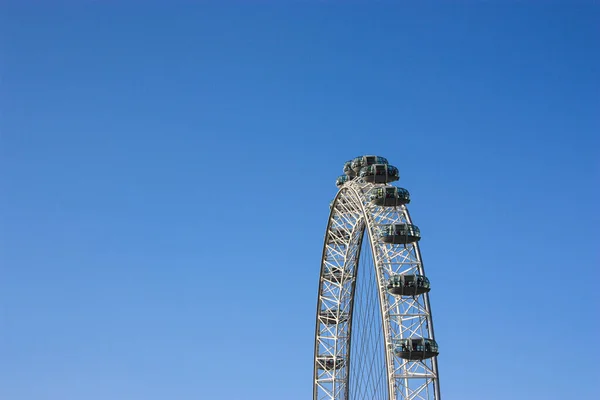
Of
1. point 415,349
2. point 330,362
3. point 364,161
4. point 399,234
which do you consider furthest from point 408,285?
point 330,362

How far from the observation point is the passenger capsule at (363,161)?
87375 millimetres

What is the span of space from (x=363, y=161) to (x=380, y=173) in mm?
5162

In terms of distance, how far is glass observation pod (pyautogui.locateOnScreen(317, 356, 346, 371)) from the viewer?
97625mm

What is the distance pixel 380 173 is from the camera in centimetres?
8500

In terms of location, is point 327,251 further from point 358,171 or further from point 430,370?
point 430,370

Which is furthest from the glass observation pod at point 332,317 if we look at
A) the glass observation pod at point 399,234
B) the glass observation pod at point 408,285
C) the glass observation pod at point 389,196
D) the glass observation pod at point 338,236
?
the glass observation pod at point 408,285

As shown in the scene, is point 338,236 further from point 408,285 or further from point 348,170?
point 408,285

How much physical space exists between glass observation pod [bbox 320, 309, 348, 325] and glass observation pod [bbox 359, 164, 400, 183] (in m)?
18.7

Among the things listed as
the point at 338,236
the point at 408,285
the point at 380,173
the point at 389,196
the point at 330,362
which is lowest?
the point at 408,285

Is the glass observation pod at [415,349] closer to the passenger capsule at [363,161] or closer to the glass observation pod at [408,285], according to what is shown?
the glass observation pod at [408,285]

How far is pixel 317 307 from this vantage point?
98625 millimetres

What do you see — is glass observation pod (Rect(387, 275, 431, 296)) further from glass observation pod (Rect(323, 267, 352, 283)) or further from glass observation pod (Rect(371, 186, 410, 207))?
glass observation pod (Rect(323, 267, 352, 283))

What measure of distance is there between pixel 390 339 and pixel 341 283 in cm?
2167

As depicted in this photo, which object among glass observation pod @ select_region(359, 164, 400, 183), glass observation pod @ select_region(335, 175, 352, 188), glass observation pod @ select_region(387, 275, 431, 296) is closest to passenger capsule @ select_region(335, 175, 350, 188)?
glass observation pod @ select_region(335, 175, 352, 188)
